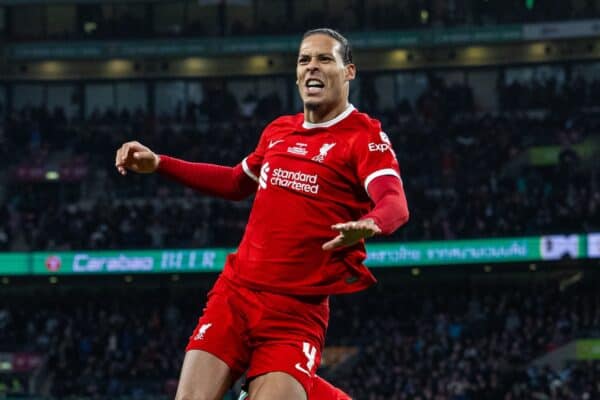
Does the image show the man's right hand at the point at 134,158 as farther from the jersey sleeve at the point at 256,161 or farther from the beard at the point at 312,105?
the beard at the point at 312,105

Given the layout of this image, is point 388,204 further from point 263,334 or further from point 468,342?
point 468,342

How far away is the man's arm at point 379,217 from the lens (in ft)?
17.9

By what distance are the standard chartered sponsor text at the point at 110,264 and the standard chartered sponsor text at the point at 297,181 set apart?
96.0ft

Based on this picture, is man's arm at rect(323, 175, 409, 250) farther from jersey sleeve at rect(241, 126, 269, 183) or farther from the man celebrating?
jersey sleeve at rect(241, 126, 269, 183)

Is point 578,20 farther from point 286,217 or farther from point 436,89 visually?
point 286,217

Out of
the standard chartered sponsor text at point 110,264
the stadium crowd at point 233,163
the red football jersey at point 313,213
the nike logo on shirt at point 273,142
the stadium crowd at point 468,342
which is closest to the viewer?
the red football jersey at point 313,213

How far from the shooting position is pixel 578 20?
41.2 metres

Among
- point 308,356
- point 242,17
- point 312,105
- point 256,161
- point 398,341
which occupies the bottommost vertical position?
point 398,341

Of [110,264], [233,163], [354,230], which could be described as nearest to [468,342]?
[233,163]

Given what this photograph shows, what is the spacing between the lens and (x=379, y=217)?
568cm

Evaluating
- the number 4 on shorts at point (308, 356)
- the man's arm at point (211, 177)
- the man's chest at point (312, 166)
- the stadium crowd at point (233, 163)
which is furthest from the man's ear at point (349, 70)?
the stadium crowd at point (233, 163)

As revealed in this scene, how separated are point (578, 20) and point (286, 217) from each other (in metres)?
36.7

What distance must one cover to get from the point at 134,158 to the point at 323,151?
1138 millimetres

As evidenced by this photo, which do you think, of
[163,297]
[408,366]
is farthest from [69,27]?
[408,366]
